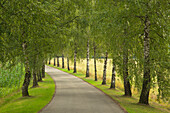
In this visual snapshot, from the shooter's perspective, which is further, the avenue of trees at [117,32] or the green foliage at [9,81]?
the green foliage at [9,81]

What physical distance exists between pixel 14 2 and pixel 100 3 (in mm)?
11686

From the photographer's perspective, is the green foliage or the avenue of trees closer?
the avenue of trees

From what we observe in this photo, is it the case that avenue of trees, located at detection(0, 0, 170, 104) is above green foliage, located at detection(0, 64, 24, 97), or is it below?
above

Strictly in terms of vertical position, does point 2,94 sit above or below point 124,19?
below

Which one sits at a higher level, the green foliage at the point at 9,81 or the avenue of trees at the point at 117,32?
the avenue of trees at the point at 117,32

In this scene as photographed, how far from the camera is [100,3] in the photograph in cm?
1836

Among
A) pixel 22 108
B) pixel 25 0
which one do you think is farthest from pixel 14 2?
pixel 22 108

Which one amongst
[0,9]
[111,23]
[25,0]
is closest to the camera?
[25,0]

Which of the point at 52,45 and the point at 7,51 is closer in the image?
the point at 7,51

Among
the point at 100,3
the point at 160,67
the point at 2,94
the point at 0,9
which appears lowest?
the point at 2,94

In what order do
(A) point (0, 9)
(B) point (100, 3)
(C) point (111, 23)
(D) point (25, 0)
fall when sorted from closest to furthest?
(D) point (25, 0)
(A) point (0, 9)
(C) point (111, 23)
(B) point (100, 3)

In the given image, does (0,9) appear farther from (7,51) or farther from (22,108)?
(22,108)

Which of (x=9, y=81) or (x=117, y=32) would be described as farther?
(x=9, y=81)

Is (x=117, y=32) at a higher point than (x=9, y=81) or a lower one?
higher
